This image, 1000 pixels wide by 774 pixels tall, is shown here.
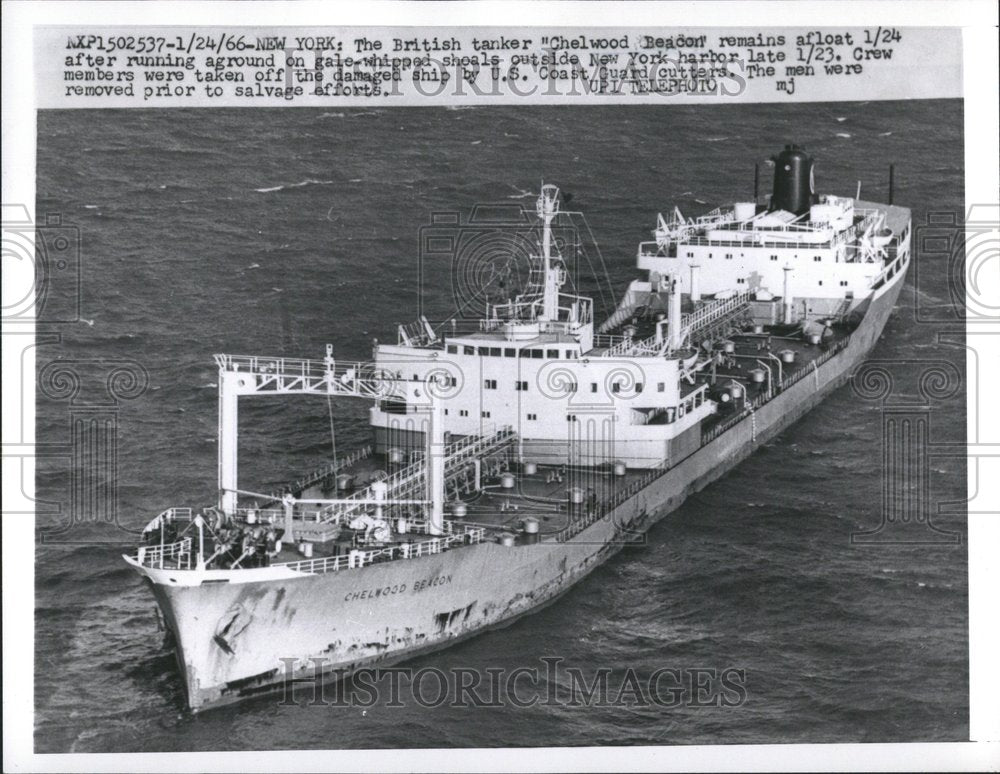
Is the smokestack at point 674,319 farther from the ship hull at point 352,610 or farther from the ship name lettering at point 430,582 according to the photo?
the ship name lettering at point 430,582

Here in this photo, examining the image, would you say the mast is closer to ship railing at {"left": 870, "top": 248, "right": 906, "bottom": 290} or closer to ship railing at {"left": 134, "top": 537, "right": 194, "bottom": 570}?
ship railing at {"left": 134, "top": 537, "right": 194, "bottom": 570}

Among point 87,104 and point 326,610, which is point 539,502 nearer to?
point 326,610

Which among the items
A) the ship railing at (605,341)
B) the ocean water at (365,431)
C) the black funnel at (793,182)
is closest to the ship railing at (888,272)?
the ocean water at (365,431)

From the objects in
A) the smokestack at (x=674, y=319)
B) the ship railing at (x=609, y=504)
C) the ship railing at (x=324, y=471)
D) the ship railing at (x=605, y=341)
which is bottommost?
the ship railing at (x=609, y=504)

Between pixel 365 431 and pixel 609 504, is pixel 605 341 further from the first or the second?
pixel 609 504

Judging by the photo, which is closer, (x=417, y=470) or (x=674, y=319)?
(x=417, y=470)

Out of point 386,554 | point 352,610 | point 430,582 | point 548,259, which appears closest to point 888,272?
point 548,259
